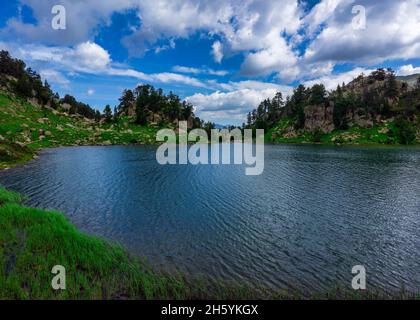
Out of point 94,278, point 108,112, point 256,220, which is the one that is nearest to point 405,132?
point 256,220

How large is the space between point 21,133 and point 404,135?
204732mm

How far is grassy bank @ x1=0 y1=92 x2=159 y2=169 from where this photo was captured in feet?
324

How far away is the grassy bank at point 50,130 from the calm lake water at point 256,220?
4613 centimetres

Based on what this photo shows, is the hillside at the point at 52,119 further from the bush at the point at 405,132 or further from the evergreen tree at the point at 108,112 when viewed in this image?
the bush at the point at 405,132

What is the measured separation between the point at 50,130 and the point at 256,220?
125931 millimetres

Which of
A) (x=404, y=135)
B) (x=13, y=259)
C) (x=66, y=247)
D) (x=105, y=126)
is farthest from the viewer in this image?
(x=105, y=126)

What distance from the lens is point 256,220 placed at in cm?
2492

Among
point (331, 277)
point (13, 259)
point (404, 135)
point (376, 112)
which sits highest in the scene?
point (376, 112)

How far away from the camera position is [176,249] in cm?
1823

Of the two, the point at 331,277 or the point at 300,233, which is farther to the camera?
the point at 300,233

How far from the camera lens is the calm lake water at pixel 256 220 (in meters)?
15.9

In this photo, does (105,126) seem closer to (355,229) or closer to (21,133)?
(21,133)
